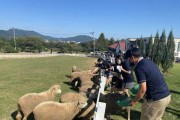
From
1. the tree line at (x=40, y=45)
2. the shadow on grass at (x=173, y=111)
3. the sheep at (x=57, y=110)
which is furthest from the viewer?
the tree line at (x=40, y=45)

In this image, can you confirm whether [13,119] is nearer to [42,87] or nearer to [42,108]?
[42,108]

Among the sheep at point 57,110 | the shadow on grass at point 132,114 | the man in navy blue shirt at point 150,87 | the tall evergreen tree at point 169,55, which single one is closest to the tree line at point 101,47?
the tall evergreen tree at point 169,55

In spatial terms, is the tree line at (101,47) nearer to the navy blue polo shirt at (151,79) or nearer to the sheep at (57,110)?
the sheep at (57,110)

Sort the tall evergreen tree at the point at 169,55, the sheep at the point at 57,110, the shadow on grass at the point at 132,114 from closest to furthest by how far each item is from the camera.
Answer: the sheep at the point at 57,110, the shadow on grass at the point at 132,114, the tall evergreen tree at the point at 169,55

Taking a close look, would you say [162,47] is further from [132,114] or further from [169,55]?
[132,114]

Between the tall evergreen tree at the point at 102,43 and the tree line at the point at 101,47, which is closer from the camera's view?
the tree line at the point at 101,47

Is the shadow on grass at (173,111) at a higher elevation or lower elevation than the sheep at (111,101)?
lower

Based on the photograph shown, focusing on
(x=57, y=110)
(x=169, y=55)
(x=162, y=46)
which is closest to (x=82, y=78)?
(x=57, y=110)

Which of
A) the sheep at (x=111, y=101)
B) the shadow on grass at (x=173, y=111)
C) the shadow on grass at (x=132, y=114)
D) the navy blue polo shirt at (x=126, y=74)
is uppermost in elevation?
the navy blue polo shirt at (x=126, y=74)

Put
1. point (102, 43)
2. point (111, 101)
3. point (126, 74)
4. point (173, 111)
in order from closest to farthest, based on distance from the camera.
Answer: point (111, 101)
point (126, 74)
point (173, 111)
point (102, 43)

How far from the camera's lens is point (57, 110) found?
6.89m

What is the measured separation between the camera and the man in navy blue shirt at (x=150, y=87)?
5241 mm

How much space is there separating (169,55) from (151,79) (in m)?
28.5

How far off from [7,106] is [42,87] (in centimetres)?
453
